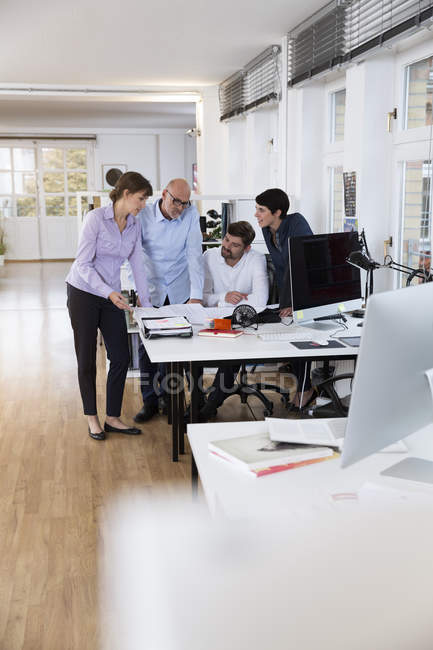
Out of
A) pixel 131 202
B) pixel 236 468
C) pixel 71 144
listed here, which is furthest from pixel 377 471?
pixel 71 144

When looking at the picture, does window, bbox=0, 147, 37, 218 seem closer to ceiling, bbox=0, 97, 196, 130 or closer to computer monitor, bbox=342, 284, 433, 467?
ceiling, bbox=0, 97, 196, 130

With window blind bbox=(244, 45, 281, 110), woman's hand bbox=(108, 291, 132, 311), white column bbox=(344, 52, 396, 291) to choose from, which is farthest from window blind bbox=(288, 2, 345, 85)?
woman's hand bbox=(108, 291, 132, 311)

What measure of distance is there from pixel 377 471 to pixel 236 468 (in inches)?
14.4

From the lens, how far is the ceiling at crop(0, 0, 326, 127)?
5.04 metres

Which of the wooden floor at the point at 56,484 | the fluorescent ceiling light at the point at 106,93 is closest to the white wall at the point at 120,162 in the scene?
the fluorescent ceiling light at the point at 106,93

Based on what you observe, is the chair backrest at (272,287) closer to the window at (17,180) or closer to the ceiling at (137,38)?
the ceiling at (137,38)

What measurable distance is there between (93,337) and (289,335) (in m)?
1.16

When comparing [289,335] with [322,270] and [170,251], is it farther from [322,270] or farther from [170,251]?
[170,251]

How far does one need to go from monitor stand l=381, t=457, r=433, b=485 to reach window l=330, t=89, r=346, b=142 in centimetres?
420

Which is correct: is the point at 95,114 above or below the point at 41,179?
above

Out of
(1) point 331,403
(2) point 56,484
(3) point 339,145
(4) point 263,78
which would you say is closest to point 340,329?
(1) point 331,403

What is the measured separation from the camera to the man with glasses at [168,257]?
13.8ft

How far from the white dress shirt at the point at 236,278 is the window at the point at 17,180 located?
11.8 metres

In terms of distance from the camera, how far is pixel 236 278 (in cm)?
452
